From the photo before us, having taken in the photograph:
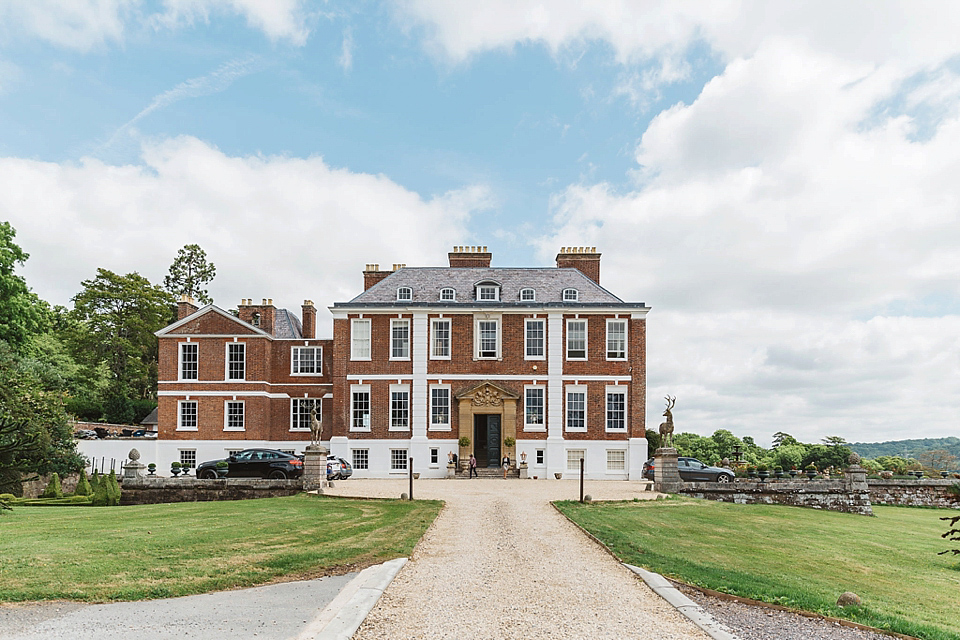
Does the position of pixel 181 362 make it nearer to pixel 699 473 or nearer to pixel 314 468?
pixel 314 468

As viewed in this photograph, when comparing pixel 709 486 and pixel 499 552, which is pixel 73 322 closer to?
pixel 709 486

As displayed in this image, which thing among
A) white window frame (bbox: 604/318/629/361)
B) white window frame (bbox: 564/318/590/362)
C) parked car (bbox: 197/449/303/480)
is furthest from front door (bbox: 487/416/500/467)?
parked car (bbox: 197/449/303/480)

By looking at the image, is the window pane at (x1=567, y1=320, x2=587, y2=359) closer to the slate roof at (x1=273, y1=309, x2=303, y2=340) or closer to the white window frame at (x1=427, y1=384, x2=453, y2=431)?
the white window frame at (x1=427, y1=384, x2=453, y2=431)

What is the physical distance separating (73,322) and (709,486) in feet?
149

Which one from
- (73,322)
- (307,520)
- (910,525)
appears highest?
(73,322)

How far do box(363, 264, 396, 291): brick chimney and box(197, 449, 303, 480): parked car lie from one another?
13.2 meters

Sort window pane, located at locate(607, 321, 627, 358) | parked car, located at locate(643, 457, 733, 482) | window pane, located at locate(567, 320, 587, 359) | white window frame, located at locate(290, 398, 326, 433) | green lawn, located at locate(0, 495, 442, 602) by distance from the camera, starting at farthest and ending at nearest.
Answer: white window frame, located at locate(290, 398, 326, 433), window pane, located at locate(567, 320, 587, 359), window pane, located at locate(607, 321, 627, 358), parked car, located at locate(643, 457, 733, 482), green lawn, located at locate(0, 495, 442, 602)

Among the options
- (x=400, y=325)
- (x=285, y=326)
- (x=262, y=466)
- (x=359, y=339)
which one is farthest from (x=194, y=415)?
(x=400, y=325)

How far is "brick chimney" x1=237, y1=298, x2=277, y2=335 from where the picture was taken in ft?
138

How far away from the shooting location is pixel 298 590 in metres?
10.9

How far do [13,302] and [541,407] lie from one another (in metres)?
25.2

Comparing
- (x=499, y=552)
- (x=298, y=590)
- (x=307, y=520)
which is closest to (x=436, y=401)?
(x=307, y=520)

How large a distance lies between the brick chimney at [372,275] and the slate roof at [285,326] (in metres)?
4.80

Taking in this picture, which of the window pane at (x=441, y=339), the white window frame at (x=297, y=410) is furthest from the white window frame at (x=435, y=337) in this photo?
the white window frame at (x=297, y=410)
